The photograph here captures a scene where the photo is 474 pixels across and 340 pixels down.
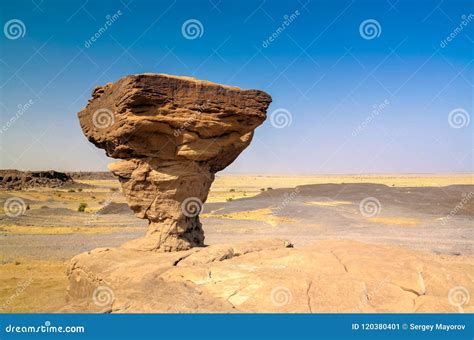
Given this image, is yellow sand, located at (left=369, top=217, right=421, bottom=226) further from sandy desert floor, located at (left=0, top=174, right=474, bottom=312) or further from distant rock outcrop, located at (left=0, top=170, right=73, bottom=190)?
distant rock outcrop, located at (left=0, top=170, right=73, bottom=190)

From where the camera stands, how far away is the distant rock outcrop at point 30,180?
64.2m

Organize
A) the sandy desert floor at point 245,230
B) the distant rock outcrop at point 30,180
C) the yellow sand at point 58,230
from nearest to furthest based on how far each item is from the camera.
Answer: the sandy desert floor at point 245,230, the yellow sand at point 58,230, the distant rock outcrop at point 30,180

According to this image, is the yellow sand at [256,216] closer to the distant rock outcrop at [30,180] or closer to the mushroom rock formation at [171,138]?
the mushroom rock formation at [171,138]

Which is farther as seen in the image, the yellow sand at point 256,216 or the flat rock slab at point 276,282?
the yellow sand at point 256,216

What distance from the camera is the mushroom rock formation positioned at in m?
11.3

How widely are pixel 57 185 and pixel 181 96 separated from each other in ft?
233

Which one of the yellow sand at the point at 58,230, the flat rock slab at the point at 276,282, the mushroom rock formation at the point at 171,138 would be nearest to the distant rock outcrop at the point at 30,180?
the yellow sand at the point at 58,230

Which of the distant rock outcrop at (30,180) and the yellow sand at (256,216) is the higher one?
Answer: the distant rock outcrop at (30,180)

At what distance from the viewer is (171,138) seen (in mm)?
12078

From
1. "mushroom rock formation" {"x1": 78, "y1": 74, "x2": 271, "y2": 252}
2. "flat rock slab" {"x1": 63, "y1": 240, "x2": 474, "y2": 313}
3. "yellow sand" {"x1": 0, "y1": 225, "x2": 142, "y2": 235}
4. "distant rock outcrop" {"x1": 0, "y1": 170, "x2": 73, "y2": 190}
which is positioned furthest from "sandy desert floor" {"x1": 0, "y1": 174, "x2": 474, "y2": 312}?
"distant rock outcrop" {"x1": 0, "y1": 170, "x2": 73, "y2": 190}

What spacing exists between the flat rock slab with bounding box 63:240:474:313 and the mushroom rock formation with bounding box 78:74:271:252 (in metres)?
1.65

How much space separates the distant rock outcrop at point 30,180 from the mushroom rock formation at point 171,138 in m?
58.1

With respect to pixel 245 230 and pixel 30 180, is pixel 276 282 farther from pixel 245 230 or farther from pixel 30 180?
pixel 30 180

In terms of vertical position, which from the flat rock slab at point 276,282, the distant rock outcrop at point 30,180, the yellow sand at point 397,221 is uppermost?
the distant rock outcrop at point 30,180
